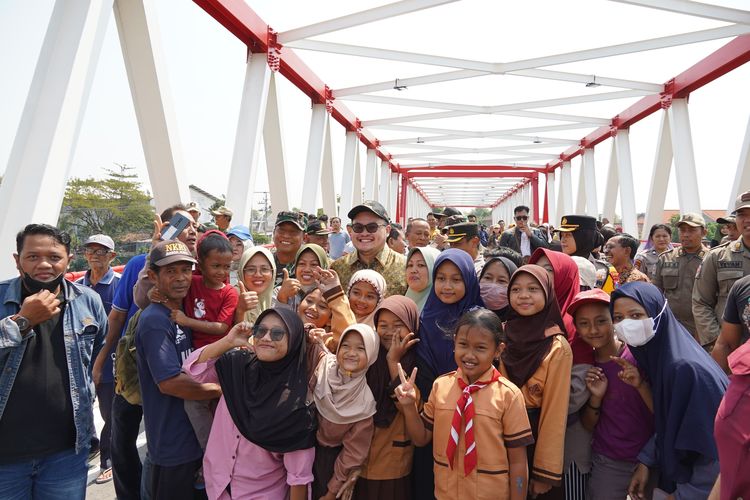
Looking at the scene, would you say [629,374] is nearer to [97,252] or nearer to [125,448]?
[125,448]

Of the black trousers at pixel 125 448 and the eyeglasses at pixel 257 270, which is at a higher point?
the eyeglasses at pixel 257 270

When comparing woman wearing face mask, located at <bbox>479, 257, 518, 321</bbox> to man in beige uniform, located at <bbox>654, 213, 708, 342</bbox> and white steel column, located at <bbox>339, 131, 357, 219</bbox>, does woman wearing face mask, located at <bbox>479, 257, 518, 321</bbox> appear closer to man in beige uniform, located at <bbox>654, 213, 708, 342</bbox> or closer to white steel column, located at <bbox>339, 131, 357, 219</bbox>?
man in beige uniform, located at <bbox>654, 213, 708, 342</bbox>

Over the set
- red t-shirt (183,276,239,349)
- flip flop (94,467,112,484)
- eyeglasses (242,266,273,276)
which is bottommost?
flip flop (94,467,112,484)

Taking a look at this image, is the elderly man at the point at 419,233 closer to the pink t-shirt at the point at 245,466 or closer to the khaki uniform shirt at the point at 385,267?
the khaki uniform shirt at the point at 385,267

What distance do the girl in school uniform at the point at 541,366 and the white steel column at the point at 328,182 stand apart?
376 inches

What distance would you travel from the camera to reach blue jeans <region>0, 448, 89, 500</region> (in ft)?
6.62

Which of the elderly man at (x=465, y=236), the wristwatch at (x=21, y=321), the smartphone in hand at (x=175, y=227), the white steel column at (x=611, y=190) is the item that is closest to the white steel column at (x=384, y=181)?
the white steel column at (x=611, y=190)

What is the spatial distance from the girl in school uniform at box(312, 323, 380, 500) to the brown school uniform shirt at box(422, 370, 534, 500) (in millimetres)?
386

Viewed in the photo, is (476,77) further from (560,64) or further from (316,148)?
(316,148)

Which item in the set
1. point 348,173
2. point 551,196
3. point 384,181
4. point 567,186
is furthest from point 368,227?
point 551,196

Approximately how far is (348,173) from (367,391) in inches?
446

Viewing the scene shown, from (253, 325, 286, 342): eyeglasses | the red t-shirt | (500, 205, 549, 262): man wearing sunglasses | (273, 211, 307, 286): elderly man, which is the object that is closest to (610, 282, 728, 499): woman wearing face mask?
(253, 325, 286, 342): eyeglasses

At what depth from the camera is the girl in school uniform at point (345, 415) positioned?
84.4 inches

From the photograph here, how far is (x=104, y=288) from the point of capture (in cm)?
373
